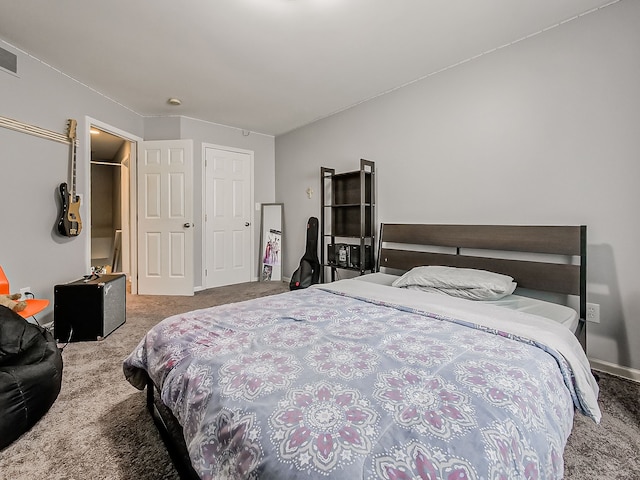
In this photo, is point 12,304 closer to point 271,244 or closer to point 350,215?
point 350,215

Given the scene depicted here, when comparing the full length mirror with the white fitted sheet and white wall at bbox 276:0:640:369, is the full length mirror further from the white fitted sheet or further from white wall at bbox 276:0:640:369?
the white fitted sheet

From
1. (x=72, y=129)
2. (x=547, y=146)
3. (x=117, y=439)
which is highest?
(x=72, y=129)

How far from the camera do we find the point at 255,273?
5141 mm

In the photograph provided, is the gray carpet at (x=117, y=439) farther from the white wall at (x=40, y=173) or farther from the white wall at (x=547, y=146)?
the white wall at (x=40, y=173)

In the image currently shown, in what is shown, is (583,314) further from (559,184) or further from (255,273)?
(255,273)

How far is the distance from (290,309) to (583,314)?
6.32 ft

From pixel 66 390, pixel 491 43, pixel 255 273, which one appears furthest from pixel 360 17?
pixel 255 273

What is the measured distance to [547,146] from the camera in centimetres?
233

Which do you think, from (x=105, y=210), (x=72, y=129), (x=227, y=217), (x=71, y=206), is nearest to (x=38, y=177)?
(x=71, y=206)

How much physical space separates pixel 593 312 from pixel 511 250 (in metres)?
0.64

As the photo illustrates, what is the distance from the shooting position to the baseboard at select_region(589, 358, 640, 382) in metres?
2.03

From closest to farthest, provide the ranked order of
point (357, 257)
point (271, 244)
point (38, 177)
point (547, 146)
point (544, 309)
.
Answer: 1. point (544, 309)
2. point (547, 146)
3. point (38, 177)
4. point (357, 257)
5. point (271, 244)

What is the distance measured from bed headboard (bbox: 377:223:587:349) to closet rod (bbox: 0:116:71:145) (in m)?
3.37

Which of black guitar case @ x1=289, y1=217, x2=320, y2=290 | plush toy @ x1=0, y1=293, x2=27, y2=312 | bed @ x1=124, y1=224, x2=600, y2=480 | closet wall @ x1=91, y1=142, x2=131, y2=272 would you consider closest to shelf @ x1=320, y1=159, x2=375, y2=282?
black guitar case @ x1=289, y1=217, x2=320, y2=290
